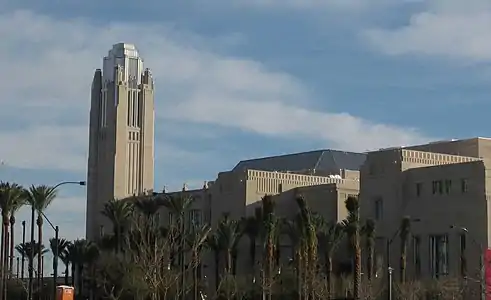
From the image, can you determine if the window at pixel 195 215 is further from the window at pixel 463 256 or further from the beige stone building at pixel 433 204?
the window at pixel 463 256

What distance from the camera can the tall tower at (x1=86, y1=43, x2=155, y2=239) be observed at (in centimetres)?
12988

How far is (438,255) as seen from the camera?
7850cm

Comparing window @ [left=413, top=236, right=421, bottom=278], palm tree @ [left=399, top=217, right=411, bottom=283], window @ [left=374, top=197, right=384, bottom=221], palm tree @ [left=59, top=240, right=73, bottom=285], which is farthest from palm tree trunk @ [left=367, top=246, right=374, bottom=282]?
palm tree @ [left=59, top=240, right=73, bottom=285]

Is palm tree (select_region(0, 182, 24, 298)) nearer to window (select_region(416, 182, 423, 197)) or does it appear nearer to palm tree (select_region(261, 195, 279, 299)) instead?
palm tree (select_region(261, 195, 279, 299))

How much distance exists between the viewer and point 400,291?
2729 inches

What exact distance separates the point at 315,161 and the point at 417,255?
38.6 meters

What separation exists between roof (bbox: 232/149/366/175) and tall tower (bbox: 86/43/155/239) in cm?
1624

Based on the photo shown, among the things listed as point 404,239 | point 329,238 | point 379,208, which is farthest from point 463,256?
point 379,208

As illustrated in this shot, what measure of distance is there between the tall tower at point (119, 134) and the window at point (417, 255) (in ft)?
180

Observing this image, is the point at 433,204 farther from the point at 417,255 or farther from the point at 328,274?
the point at 328,274

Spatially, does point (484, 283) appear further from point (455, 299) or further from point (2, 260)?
point (2, 260)

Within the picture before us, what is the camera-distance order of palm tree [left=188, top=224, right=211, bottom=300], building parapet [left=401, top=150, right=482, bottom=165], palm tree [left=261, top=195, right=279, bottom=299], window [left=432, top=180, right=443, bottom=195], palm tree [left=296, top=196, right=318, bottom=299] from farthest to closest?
building parapet [left=401, top=150, right=482, bottom=165] < window [left=432, top=180, right=443, bottom=195] < palm tree [left=261, top=195, right=279, bottom=299] < palm tree [left=296, top=196, right=318, bottom=299] < palm tree [left=188, top=224, right=211, bottom=300]

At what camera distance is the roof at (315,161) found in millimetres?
117000

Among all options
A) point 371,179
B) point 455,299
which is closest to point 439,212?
point 371,179
